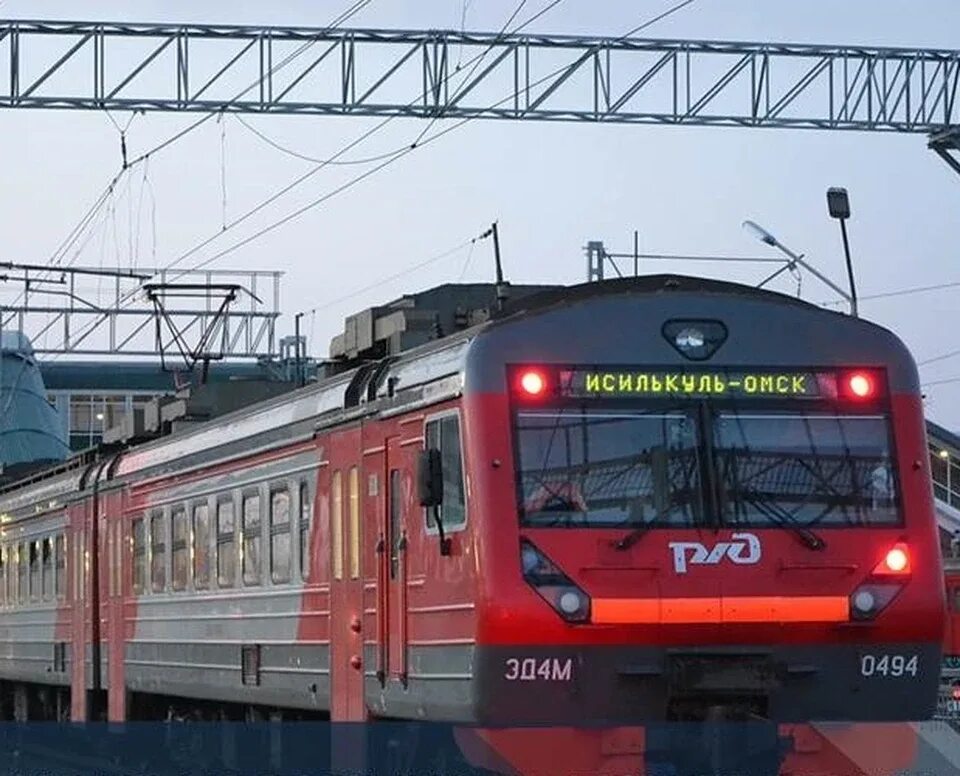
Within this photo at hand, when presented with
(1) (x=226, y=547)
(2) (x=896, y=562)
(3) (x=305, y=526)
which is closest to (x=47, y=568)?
(1) (x=226, y=547)

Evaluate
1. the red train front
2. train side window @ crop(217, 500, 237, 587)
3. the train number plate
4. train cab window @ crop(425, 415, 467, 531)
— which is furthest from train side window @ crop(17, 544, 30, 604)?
the train number plate

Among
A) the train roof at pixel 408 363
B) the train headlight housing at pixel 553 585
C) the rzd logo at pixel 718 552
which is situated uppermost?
the train roof at pixel 408 363

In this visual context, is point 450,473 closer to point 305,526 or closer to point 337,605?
point 337,605

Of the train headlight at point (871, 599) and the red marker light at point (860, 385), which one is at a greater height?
the red marker light at point (860, 385)

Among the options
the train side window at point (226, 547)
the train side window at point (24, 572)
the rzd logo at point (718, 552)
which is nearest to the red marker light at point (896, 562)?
the rzd logo at point (718, 552)

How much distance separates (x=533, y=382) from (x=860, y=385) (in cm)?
196

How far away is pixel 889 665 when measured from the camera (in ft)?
45.6

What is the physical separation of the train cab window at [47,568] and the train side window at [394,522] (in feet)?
42.1

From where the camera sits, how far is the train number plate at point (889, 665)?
1384cm

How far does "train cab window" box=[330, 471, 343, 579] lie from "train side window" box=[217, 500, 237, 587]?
257 centimetres

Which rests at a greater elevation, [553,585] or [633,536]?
[633,536]

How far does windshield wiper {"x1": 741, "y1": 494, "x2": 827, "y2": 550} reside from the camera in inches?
543

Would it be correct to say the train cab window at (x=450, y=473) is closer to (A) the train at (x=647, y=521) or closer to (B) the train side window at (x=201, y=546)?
(A) the train at (x=647, y=521)

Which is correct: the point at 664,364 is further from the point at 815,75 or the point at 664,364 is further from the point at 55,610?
the point at 815,75
